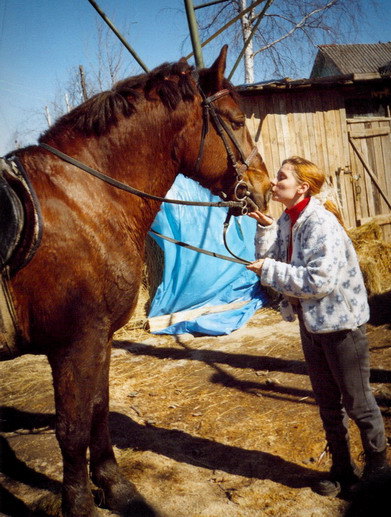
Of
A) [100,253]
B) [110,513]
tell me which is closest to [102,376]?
[100,253]

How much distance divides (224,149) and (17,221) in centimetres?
132

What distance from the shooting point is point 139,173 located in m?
2.28

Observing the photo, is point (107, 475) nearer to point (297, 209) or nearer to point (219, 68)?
point (297, 209)

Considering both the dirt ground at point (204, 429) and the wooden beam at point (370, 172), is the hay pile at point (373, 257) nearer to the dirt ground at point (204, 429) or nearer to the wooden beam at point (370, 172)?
the wooden beam at point (370, 172)

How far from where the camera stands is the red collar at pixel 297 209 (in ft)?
7.55

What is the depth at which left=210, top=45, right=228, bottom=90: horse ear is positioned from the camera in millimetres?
2378

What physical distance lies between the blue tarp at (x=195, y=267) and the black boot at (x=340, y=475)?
4173 millimetres

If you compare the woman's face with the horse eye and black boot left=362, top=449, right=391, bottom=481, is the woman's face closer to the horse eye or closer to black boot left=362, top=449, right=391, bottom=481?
the horse eye

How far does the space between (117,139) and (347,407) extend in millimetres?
2040

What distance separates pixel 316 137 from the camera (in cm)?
811

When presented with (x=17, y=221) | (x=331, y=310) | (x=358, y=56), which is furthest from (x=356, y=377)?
(x=358, y=56)

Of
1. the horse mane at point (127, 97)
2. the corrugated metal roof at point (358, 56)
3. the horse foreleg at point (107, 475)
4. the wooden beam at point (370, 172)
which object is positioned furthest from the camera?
the corrugated metal roof at point (358, 56)

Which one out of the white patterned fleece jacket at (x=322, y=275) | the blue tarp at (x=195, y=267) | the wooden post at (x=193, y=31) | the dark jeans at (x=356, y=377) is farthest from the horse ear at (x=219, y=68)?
the blue tarp at (x=195, y=267)

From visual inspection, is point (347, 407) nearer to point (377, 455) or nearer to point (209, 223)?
point (377, 455)
